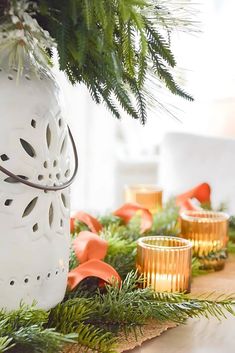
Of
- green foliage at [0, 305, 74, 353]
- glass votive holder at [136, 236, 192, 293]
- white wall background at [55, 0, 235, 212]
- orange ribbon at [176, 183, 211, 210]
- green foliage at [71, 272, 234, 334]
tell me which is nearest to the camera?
green foliage at [0, 305, 74, 353]

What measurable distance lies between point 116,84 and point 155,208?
60cm

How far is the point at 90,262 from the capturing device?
2.60 ft

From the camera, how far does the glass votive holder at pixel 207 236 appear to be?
986mm

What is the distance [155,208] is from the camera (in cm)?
124

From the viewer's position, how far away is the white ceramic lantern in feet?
2.07

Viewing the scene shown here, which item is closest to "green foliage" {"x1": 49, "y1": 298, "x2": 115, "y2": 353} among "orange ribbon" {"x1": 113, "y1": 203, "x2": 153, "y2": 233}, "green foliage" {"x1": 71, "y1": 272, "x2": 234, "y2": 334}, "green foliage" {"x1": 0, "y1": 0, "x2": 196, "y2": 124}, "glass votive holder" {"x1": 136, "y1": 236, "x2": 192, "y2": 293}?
"green foliage" {"x1": 71, "y1": 272, "x2": 234, "y2": 334}

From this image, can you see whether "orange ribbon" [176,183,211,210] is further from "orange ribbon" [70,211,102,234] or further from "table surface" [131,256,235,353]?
"table surface" [131,256,235,353]

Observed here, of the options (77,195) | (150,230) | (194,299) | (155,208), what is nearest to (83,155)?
(77,195)

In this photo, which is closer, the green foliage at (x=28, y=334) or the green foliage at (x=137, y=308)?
the green foliage at (x=28, y=334)

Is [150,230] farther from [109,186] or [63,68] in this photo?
[109,186]

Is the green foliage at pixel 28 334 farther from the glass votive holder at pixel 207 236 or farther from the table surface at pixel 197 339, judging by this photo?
the glass votive holder at pixel 207 236

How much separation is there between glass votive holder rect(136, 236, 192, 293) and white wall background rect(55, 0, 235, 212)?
1475 millimetres

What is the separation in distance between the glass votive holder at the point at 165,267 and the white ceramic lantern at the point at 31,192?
153 mm

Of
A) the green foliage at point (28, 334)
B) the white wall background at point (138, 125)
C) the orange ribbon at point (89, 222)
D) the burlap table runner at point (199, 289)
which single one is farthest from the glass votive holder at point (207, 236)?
the white wall background at point (138, 125)
